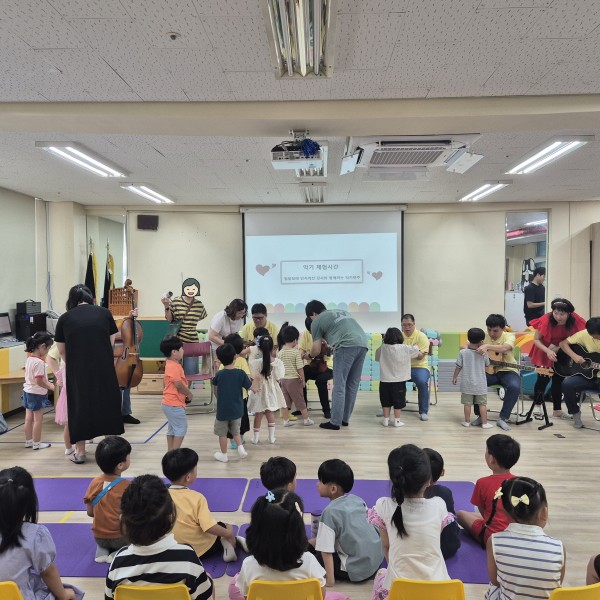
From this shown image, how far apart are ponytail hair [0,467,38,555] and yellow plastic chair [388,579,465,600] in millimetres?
1322

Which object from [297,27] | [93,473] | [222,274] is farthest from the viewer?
[222,274]

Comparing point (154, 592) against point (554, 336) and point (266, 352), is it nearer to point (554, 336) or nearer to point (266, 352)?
point (266, 352)

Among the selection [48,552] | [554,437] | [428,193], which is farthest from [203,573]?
[428,193]

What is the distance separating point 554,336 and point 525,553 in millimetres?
4134

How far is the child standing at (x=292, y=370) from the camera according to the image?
194 inches

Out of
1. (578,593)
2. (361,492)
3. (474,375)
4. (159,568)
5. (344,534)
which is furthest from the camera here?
(474,375)

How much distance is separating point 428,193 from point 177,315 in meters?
4.07

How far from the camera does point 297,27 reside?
7.54 feet

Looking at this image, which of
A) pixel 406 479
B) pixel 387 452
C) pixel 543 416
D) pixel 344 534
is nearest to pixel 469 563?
pixel 344 534

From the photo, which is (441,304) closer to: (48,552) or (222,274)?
(222,274)

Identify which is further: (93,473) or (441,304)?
(441,304)

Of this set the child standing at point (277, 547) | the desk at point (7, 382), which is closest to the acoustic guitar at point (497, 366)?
the child standing at point (277, 547)

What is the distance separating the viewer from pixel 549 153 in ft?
14.9

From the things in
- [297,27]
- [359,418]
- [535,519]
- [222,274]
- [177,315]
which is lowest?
[359,418]
